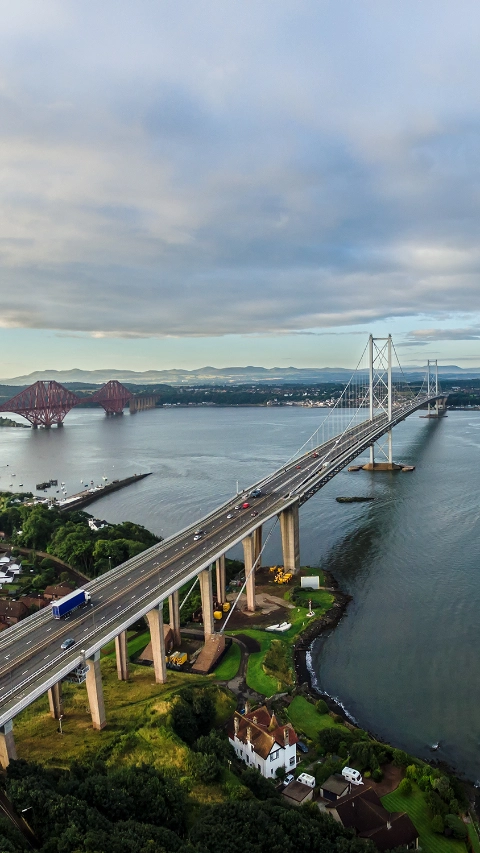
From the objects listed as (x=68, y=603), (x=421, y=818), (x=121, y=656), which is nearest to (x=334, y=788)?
(x=421, y=818)

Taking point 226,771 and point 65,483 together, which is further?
point 65,483

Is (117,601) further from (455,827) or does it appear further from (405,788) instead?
(455,827)

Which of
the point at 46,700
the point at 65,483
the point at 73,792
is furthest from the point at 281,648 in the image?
the point at 65,483

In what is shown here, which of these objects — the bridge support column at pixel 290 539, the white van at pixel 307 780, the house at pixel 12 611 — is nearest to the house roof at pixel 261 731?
the white van at pixel 307 780

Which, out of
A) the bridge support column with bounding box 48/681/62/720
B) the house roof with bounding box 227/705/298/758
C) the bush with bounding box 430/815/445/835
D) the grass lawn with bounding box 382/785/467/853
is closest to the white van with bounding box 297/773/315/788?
the house roof with bounding box 227/705/298/758

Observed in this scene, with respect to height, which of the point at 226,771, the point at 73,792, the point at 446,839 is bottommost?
the point at 446,839

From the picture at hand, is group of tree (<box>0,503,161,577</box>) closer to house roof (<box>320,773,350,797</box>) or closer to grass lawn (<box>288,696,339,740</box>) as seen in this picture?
grass lawn (<box>288,696,339,740</box>)

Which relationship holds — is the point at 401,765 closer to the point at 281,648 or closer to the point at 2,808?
the point at 281,648

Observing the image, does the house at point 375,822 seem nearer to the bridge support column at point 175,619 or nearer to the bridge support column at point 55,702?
the bridge support column at point 55,702
